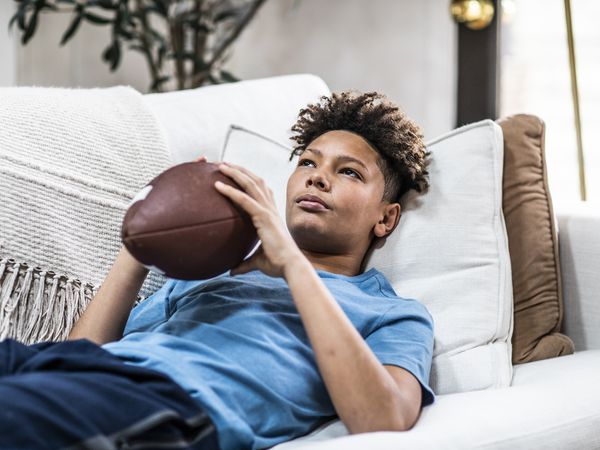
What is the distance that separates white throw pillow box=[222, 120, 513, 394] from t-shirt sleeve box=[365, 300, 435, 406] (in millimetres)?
93

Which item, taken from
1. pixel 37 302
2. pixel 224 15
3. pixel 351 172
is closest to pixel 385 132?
pixel 351 172

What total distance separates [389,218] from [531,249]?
0.26 meters

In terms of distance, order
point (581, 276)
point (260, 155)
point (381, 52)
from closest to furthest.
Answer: point (581, 276) → point (260, 155) → point (381, 52)

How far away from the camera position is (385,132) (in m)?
1.47

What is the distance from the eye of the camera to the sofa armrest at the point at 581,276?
1.55 meters

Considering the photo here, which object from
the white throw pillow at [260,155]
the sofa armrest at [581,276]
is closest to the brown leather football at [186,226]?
the white throw pillow at [260,155]

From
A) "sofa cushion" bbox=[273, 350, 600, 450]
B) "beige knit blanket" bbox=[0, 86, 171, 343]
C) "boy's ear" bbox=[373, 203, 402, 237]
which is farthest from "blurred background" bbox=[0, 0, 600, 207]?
"sofa cushion" bbox=[273, 350, 600, 450]

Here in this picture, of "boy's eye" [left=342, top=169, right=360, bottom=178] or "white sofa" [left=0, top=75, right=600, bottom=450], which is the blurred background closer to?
"white sofa" [left=0, top=75, right=600, bottom=450]

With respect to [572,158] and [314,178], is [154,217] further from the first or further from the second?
[572,158]

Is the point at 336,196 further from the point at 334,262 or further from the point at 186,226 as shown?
the point at 186,226

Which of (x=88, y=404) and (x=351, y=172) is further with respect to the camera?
(x=351, y=172)

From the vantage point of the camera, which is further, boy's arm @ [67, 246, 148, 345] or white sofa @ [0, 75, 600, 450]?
boy's arm @ [67, 246, 148, 345]

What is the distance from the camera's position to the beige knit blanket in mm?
1397

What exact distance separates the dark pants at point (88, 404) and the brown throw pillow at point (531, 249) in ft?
2.22
